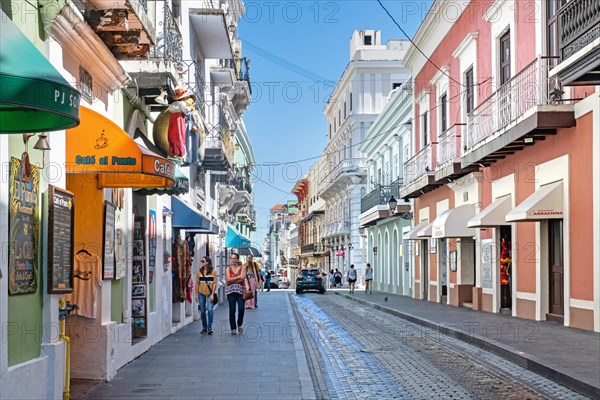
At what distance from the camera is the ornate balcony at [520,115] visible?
16938 mm

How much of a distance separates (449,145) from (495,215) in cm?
580

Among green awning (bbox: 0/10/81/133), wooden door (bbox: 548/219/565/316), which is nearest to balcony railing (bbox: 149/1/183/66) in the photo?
green awning (bbox: 0/10/81/133)

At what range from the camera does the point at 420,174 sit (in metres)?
30.7

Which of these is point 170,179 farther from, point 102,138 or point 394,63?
point 394,63

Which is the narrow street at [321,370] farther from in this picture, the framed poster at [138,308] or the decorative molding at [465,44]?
the decorative molding at [465,44]

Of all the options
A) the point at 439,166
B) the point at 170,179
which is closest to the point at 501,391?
the point at 170,179

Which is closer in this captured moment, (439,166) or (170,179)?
(170,179)

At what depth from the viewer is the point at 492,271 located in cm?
2259

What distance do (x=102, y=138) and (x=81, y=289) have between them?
2060 mm

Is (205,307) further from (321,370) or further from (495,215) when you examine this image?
(495,215)

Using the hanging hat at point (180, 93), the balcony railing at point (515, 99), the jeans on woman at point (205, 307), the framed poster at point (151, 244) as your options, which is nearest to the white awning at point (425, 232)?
the balcony railing at point (515, 99)

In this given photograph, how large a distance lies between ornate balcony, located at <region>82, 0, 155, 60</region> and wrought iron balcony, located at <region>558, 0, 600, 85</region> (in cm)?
622

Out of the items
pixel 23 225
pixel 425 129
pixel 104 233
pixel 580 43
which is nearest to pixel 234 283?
pixel 104 233

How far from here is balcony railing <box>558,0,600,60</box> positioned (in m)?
11.9
